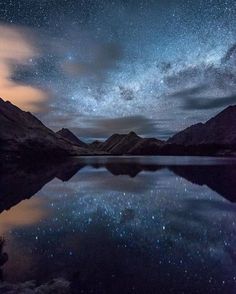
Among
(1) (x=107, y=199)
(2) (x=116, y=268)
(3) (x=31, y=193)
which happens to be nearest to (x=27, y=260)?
(2) (x=116, y=268)

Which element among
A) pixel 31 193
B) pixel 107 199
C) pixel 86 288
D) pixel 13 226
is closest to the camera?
pixel 86 288

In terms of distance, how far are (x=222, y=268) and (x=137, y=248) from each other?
484 cm

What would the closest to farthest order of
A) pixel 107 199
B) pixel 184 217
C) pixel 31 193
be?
pixel 184 217 < pixel 107 199 < pixel 31 193

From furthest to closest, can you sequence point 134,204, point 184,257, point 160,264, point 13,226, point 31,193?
point 31,193 < point 134,204 < point 13,226 < point 184,257 < point 160,264

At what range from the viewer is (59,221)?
80.6ft

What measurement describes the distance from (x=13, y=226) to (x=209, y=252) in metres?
13.5

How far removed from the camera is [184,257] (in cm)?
1620

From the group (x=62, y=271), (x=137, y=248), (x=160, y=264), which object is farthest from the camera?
(x=137, y=248)

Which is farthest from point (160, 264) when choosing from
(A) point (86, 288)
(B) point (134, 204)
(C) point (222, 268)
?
(B) point (134, 204)

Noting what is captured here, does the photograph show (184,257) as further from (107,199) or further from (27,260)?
(107,199)

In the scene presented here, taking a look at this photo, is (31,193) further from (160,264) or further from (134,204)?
(160,264)

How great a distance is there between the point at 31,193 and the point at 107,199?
1090cm

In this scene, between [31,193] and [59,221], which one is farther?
[31,193]

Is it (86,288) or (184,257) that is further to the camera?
(184,257)
